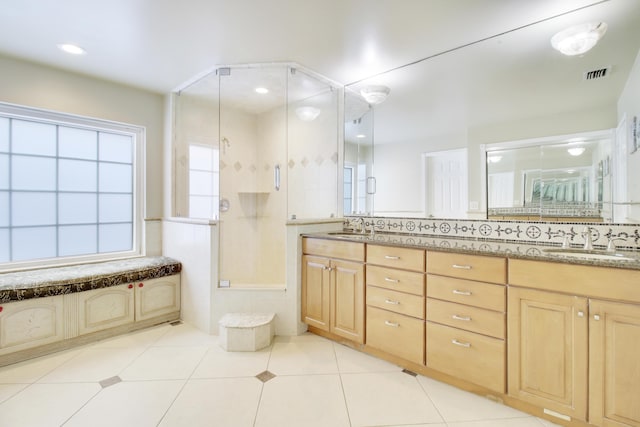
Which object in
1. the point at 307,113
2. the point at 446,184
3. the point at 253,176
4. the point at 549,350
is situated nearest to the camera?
the point at 549,350

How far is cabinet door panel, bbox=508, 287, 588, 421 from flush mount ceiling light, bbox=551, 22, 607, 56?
1.59 metres

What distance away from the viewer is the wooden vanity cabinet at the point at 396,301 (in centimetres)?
192

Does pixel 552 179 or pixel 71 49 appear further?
pixel 71 49

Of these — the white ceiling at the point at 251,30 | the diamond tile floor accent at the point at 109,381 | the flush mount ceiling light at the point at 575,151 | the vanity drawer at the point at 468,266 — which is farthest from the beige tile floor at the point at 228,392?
the white ceiling at the point at 251,30

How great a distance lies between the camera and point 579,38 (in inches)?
71.9

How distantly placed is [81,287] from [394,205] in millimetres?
2758

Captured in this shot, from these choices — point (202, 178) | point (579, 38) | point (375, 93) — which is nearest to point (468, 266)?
point (579, 38)

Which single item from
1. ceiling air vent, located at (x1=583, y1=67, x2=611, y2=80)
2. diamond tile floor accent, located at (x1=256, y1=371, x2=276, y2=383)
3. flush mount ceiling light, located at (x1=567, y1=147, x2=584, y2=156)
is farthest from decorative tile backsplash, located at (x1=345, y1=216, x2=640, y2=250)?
diamond tile floor accent, located at (x1=256, y1=371, x2=276, y2=383)

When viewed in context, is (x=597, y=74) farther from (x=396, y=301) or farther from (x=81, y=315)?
(x=81, y=315)

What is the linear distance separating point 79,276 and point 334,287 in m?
2.09

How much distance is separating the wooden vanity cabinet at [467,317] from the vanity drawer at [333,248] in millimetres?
554

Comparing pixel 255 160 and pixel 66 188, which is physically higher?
pixel 255 160

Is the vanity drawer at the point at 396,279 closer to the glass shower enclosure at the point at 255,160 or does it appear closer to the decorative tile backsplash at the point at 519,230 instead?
the decorative tile backsplash at the point at 519,230

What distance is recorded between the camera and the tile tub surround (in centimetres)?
210
